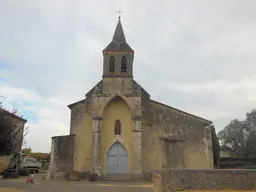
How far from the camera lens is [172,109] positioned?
89.6ft

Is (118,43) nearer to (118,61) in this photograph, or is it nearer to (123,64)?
(118,61)

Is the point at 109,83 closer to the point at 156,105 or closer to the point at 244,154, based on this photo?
the point at 156,105

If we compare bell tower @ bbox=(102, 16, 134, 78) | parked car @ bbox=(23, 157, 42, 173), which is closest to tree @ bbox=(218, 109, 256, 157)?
bell tower @ bbox=(102, 16, 134, 78)

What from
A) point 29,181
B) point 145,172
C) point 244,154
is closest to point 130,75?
point 145,172

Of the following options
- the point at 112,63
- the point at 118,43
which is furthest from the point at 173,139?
the point at 118,43

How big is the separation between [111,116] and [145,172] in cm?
608

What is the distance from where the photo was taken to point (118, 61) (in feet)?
93.5

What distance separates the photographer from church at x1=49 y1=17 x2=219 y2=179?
84.0 ft

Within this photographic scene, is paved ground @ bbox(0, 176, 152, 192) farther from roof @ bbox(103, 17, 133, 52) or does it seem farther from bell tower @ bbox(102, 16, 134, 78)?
roof @ bbox(103, 17, 133, 52)

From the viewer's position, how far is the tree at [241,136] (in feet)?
156

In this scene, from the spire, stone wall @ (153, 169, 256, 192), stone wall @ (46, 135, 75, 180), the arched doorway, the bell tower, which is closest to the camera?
stone wall @ (153, 169, 256, 192)

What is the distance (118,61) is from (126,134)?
7205mm

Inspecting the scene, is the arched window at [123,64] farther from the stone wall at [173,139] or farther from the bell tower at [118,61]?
the stone wall at [173,139]

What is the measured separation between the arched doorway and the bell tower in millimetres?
6727
